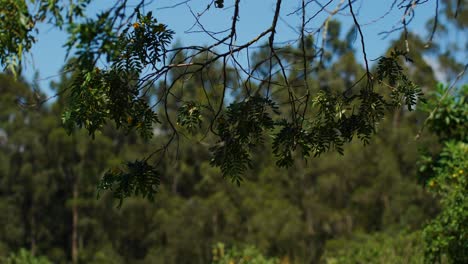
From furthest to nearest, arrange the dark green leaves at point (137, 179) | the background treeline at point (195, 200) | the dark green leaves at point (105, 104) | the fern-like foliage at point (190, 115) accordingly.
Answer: the background treeline at point (195, 200)
the fern-like foliage at point (190, 115)
the dark green leaves at point (137, 179)
the dark green leaves at point (105, 104)

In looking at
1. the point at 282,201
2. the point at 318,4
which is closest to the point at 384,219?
the point at 282,201

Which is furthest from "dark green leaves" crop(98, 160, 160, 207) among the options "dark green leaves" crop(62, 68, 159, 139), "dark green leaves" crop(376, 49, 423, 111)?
"dark green leaves" crop(376, 49, 423, 111)

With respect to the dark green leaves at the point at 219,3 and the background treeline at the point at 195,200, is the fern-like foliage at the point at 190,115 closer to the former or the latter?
the dark green leaves at the point at 219,3

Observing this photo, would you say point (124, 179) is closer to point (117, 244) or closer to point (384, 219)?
point (384, 219)

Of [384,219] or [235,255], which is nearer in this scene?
[235,255]

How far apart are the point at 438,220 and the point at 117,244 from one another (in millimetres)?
14708

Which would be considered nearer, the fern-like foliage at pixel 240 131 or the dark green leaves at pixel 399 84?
the fern-like foliage at pixel 240 131

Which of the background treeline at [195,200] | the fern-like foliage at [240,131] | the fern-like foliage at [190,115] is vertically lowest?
the fern-like foliage at [240,131]

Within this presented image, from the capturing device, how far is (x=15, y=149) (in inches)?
690

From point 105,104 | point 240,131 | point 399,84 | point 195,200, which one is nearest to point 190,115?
point 240,131

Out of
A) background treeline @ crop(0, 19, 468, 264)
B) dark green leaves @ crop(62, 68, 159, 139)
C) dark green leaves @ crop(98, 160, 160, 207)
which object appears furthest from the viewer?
background treeline @ crop(0, 19, 468, 264)

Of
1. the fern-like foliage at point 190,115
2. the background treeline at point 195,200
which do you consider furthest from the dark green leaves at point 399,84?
the background treeline at point 195,200

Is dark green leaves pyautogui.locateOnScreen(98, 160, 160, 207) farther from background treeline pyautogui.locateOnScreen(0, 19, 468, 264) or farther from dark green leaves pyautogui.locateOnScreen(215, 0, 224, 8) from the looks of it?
background treeline pyautogui.locateOnScreen(0, 19, 468, 264)

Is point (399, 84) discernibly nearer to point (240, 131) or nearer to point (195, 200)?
point (240, 131)
